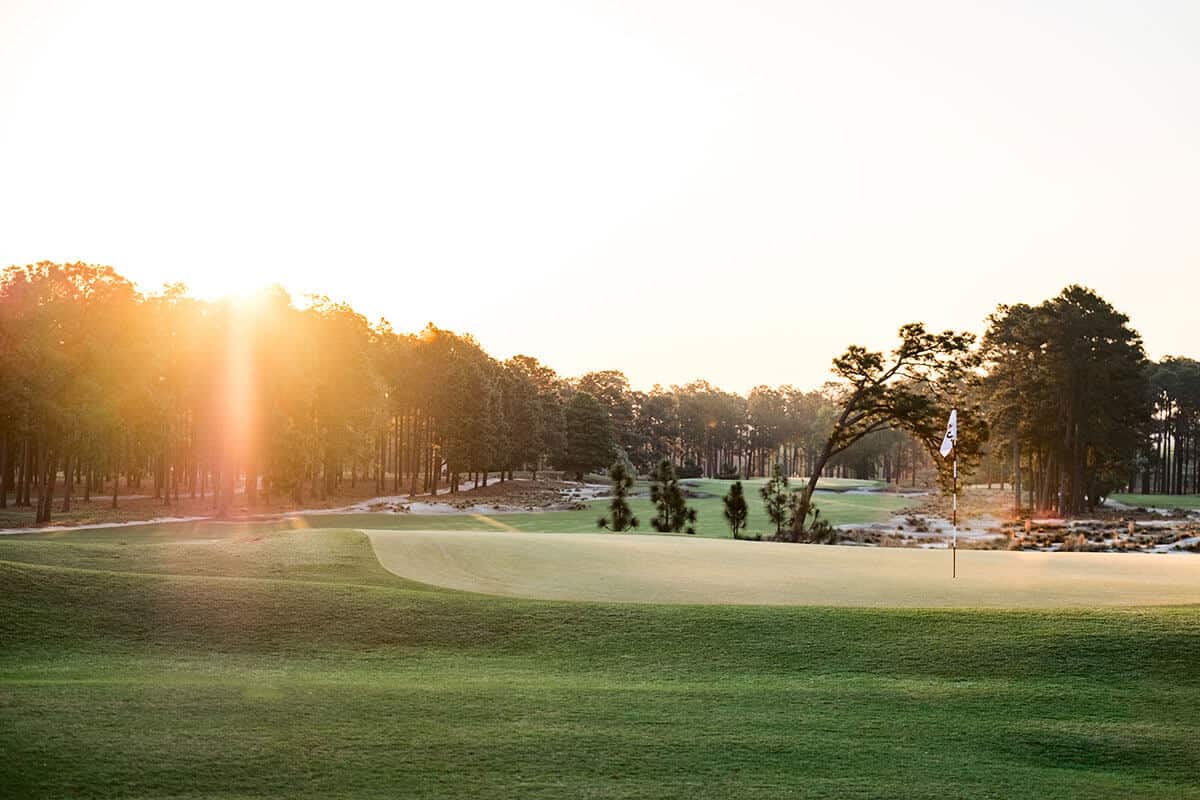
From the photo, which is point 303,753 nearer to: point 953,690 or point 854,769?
point 854,769

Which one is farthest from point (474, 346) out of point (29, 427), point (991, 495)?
point (991, 495)

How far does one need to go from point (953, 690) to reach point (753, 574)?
8262mm

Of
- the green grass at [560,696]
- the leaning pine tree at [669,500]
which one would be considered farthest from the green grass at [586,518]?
the green grass at [560,696]

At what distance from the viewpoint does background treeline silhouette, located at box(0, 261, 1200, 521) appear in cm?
4384

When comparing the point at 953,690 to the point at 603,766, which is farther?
the point at 953,690

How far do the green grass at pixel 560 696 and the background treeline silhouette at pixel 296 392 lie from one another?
33884 millimetres

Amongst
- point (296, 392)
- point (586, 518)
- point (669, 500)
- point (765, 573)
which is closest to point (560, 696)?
point (765, 573)

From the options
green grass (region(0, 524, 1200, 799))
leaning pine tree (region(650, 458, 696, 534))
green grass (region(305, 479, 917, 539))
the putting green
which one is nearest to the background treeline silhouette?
green grass (region(305, 479, 917, 539))

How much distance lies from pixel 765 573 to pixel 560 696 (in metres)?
9.95

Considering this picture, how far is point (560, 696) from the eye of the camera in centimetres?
952

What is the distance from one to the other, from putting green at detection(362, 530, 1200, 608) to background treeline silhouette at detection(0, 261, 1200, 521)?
2845 centimetres

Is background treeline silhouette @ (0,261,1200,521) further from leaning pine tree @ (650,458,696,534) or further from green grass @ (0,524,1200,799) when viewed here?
green grass @ (0,524,1200,799)

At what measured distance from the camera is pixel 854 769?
7848 millimetres

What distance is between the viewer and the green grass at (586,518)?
4800 cm
